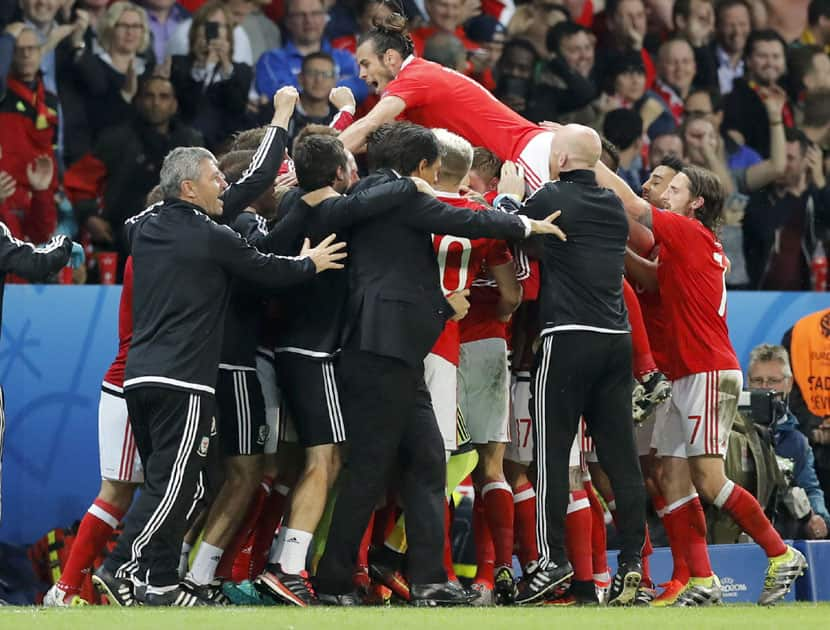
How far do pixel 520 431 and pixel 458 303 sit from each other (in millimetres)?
1019

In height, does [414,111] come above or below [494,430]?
above

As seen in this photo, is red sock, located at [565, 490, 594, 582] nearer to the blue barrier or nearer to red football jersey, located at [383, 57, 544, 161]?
red football jersey, located at [383, 57, 544, 161]

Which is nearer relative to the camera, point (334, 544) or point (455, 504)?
point (334, 544)

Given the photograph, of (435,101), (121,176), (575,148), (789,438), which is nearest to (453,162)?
(575,148)

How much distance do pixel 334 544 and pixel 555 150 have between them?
2021mm

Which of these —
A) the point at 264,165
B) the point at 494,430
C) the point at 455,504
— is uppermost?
the point at 264,165

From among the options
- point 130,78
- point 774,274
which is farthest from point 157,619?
point 774,274

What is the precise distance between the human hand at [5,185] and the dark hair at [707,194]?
447 cm

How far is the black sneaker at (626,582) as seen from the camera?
6859 mm

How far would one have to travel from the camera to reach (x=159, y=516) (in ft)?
21.0

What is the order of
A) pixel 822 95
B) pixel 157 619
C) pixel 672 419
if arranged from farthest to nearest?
pixel 822 95, pixel 672 419, pixel 157 619

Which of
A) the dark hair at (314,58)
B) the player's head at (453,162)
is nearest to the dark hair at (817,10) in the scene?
the dark hair at (314,58)

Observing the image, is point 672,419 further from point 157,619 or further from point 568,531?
point 157,619

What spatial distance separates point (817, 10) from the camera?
45.5 ft
